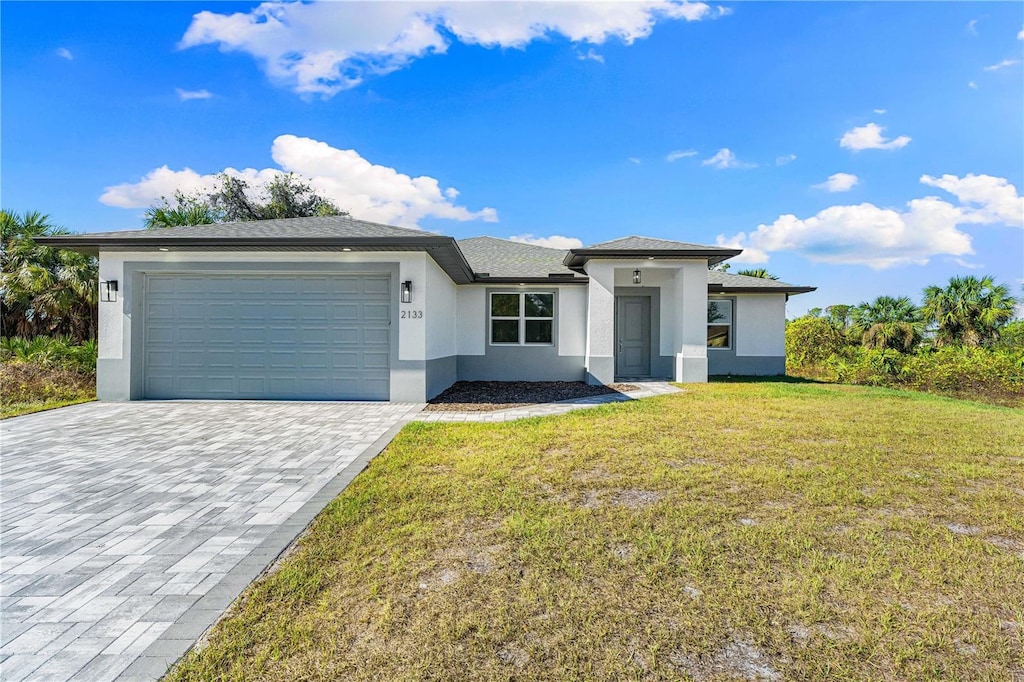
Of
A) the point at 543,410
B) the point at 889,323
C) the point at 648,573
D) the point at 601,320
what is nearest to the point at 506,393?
the point at 543,410

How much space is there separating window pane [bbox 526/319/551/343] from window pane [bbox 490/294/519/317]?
52 centimetres

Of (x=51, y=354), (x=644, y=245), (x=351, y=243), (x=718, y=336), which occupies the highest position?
(x=644, y=245)

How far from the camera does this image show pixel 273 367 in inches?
375

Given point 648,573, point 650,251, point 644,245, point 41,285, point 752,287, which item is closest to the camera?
point 648,573

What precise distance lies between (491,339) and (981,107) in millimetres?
12895

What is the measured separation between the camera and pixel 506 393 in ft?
35.3

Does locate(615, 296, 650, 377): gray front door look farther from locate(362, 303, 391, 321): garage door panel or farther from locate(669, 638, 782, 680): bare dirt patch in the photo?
locate(669, 638, 782, 680): bare dirt patch

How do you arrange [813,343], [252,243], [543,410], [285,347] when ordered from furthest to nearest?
[813,343] → [285,347] → [252,243] → [543,410]

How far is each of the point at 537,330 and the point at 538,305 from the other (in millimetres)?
739

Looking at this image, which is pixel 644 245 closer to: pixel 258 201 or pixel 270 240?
pixel 270 240

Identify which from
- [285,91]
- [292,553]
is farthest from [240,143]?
[292,553]

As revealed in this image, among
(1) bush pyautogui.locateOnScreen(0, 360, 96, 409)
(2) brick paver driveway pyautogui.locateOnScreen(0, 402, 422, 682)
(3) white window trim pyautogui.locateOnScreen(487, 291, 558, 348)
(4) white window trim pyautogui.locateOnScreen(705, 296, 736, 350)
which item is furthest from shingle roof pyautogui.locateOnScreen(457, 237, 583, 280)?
(1) bush pyautogui.locateOnScreen(0, 360, 96, 409)

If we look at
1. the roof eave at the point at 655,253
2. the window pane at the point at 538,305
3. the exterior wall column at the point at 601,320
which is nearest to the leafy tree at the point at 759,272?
the roof eave at the point at 655,253

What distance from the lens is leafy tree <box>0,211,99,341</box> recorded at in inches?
483
